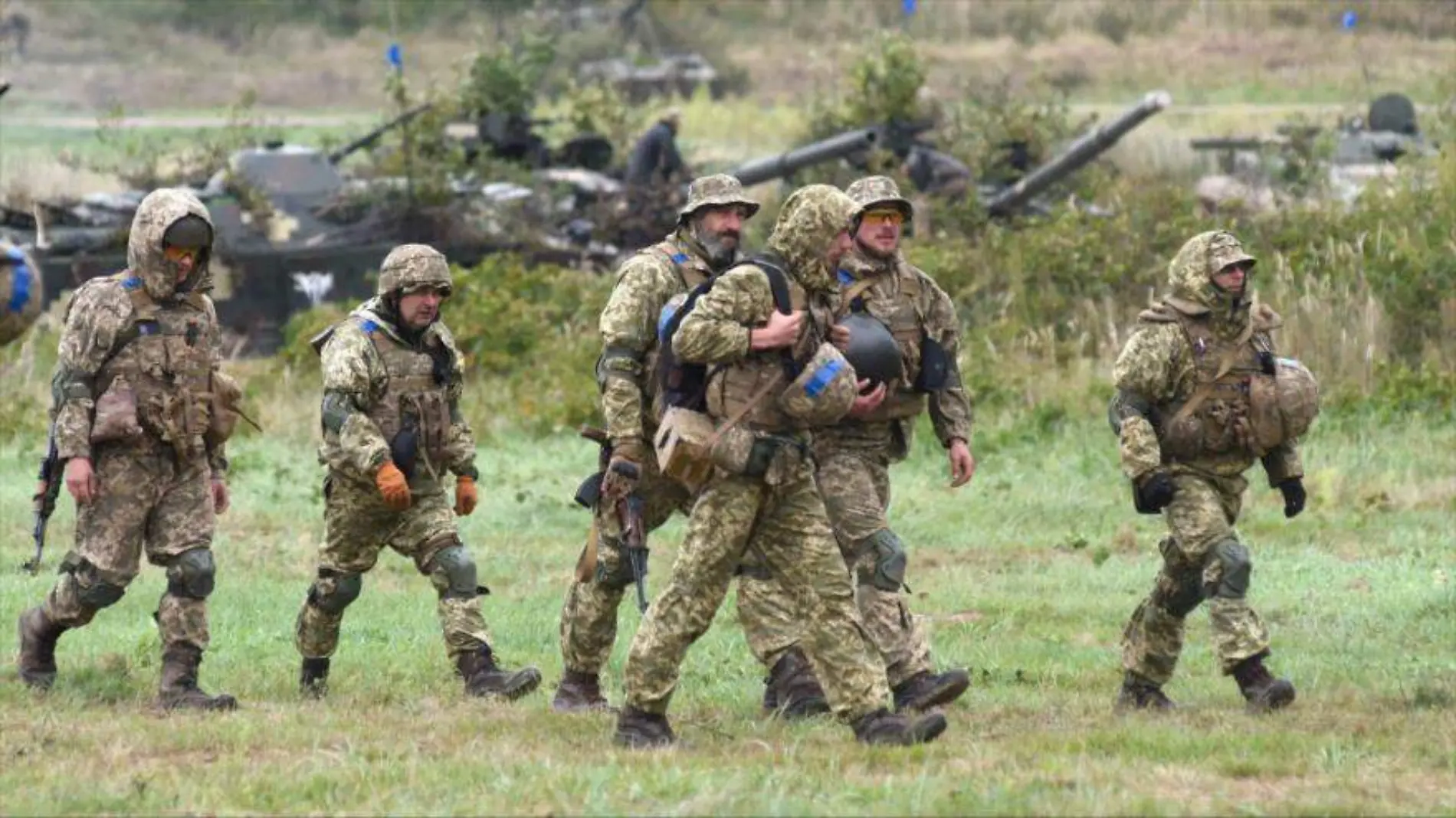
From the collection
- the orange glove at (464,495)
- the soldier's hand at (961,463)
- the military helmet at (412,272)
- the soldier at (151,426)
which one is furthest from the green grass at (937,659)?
the military helmet at (412,272)

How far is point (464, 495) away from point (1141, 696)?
2.73 meters

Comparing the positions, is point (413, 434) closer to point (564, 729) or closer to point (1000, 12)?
point (564, 729)

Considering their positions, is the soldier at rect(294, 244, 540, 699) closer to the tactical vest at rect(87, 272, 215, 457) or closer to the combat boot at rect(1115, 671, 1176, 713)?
the tactical vest at rect(87, 272, 215, 457)

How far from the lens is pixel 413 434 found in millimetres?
11000

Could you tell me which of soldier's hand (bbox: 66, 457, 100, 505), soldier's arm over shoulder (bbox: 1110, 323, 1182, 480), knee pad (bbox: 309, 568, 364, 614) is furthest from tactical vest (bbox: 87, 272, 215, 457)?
soldier's arm over shoulder (bbox: 1110, 323, 1182, 480)

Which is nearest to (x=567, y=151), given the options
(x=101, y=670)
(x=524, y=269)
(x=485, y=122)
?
(x=485, y=122)

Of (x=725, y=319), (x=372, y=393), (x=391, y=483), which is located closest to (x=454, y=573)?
(x=391, y=483)

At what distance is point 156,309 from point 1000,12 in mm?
46543

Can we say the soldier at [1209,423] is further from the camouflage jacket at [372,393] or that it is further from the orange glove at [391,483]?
the orange glove at [391,483]

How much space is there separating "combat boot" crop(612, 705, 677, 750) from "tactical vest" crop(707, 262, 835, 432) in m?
1.04

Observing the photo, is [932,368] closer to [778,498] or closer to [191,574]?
[778,498]

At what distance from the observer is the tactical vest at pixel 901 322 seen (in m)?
10.9

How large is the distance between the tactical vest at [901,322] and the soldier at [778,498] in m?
1.20

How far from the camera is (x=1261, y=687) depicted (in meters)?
10.8
